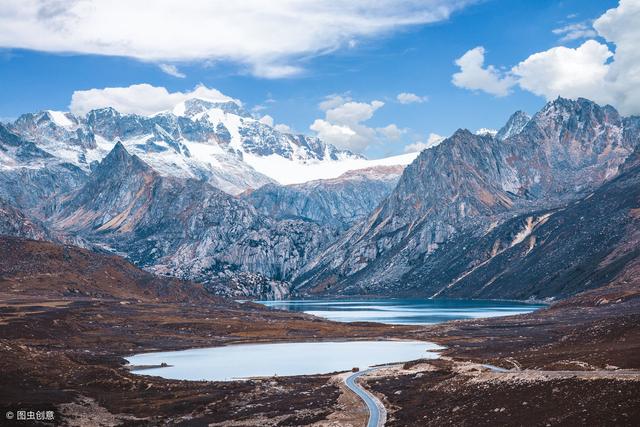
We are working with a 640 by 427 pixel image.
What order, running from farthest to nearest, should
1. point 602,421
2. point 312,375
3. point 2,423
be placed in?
1. point 312,375
2. point 2,423
3. point 602,421

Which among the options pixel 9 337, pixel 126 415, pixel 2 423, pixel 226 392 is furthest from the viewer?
pixel 9 337

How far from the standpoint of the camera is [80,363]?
500 ft

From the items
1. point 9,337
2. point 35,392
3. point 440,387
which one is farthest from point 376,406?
point 9,337

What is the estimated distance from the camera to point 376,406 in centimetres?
10062

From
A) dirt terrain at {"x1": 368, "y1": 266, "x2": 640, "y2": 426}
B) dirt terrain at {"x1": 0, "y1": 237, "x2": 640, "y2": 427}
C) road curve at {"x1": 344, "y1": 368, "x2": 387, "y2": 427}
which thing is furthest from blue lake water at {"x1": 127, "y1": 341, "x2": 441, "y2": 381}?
Result: dirt terrain at {"x1": 368, "y1": 266, "x2": 640, "y2": 426}

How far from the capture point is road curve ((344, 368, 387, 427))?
89.0 metres

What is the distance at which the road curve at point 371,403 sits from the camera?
89.0 meters

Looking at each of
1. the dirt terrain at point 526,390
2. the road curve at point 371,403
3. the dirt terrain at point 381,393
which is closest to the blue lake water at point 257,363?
the dirt terrain at point 381,393

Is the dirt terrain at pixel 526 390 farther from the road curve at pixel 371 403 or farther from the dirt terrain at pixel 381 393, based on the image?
the road curve at pixel 371 403

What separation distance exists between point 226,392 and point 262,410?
2043 centimetres

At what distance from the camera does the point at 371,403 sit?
103562 mm

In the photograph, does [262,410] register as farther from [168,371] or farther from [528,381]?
[168,371]

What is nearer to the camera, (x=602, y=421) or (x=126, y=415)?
(x=602, y=421)

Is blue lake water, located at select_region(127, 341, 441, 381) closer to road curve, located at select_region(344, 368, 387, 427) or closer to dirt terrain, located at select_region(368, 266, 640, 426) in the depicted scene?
road curve, located at select_region(344, 368, 387, 427)
